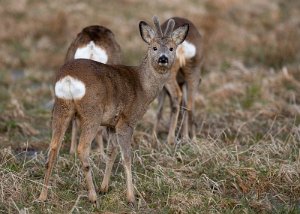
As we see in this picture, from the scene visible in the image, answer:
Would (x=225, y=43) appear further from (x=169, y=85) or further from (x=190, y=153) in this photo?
(x=190, y=153)

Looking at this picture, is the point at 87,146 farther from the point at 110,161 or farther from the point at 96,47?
the point at 96,47

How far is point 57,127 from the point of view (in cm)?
687

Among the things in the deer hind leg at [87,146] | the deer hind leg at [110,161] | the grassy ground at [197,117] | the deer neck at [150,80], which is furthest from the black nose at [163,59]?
the grassy ground at [197,117]

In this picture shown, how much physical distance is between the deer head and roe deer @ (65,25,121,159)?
1.06 m

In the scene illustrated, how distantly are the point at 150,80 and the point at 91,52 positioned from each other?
1302 millimetres

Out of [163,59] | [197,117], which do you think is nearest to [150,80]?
[163,59]

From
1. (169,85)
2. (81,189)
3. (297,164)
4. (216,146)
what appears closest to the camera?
(81,189)

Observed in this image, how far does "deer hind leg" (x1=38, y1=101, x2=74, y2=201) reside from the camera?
22.3 ft

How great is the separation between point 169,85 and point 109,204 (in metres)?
2.98

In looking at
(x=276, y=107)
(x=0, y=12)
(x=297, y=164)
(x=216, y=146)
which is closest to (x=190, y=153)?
(x=216, y=146)

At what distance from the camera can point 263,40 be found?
1648cm

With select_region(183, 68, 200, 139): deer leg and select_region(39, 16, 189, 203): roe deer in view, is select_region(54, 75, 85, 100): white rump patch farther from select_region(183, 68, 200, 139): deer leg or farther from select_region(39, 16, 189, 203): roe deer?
select_region(183, 68, 200, 139): deer leg

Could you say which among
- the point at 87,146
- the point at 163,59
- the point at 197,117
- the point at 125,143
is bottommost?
the point at 197,117

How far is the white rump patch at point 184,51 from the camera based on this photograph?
9406 millimetres
